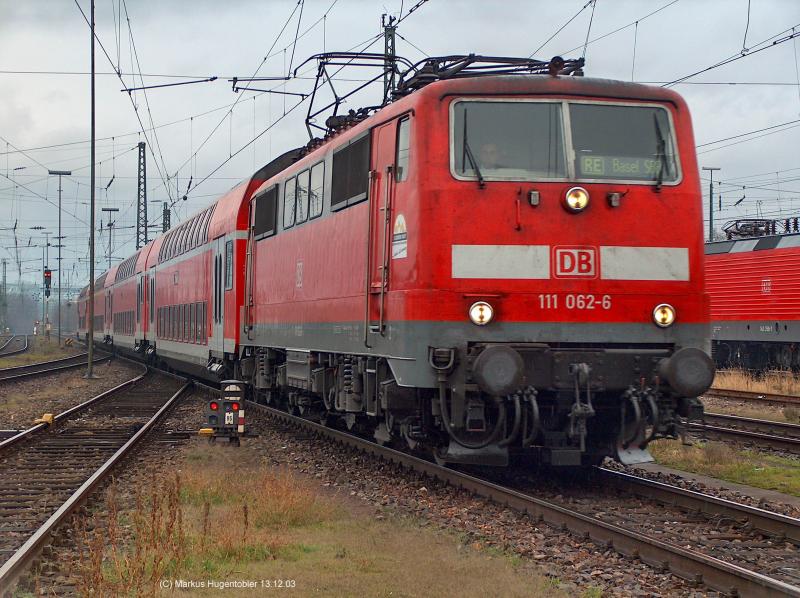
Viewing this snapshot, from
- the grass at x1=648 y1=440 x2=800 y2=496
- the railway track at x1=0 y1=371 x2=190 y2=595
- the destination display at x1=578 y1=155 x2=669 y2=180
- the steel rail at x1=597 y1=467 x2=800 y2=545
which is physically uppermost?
the destination display at x1=578 y1=155 x2=669 y2=180

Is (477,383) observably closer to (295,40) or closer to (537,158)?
(537,158)

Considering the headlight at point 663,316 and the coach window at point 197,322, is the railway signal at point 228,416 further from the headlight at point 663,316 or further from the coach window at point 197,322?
the coach window at point 197,322

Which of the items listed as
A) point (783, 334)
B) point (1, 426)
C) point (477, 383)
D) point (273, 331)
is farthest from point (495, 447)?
point (783, 334)

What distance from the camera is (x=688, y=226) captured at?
9.23 m

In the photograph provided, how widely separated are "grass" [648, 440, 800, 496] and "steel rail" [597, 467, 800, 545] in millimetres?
1671

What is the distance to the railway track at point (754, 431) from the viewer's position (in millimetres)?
12828

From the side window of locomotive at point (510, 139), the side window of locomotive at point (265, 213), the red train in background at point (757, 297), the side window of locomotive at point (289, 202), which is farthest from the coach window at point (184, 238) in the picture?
the side window of locomotive at point (510, 139)

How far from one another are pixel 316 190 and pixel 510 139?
406 centimetres

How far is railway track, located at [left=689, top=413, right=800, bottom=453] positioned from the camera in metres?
12.8

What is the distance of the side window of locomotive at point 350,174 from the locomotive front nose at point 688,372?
372 cm

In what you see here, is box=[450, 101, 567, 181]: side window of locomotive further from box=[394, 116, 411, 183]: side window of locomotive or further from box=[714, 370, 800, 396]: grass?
box=[714, 370, 800, 396]: grass

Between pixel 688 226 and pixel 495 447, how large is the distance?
2.68 m

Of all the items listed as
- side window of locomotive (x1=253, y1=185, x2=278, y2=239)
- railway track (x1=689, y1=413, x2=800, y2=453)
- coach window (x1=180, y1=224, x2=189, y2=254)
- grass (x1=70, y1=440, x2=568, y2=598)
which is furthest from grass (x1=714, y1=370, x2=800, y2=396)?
grass (x1=70, y1=440, x2=568, y2=598)

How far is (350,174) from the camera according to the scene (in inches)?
440
